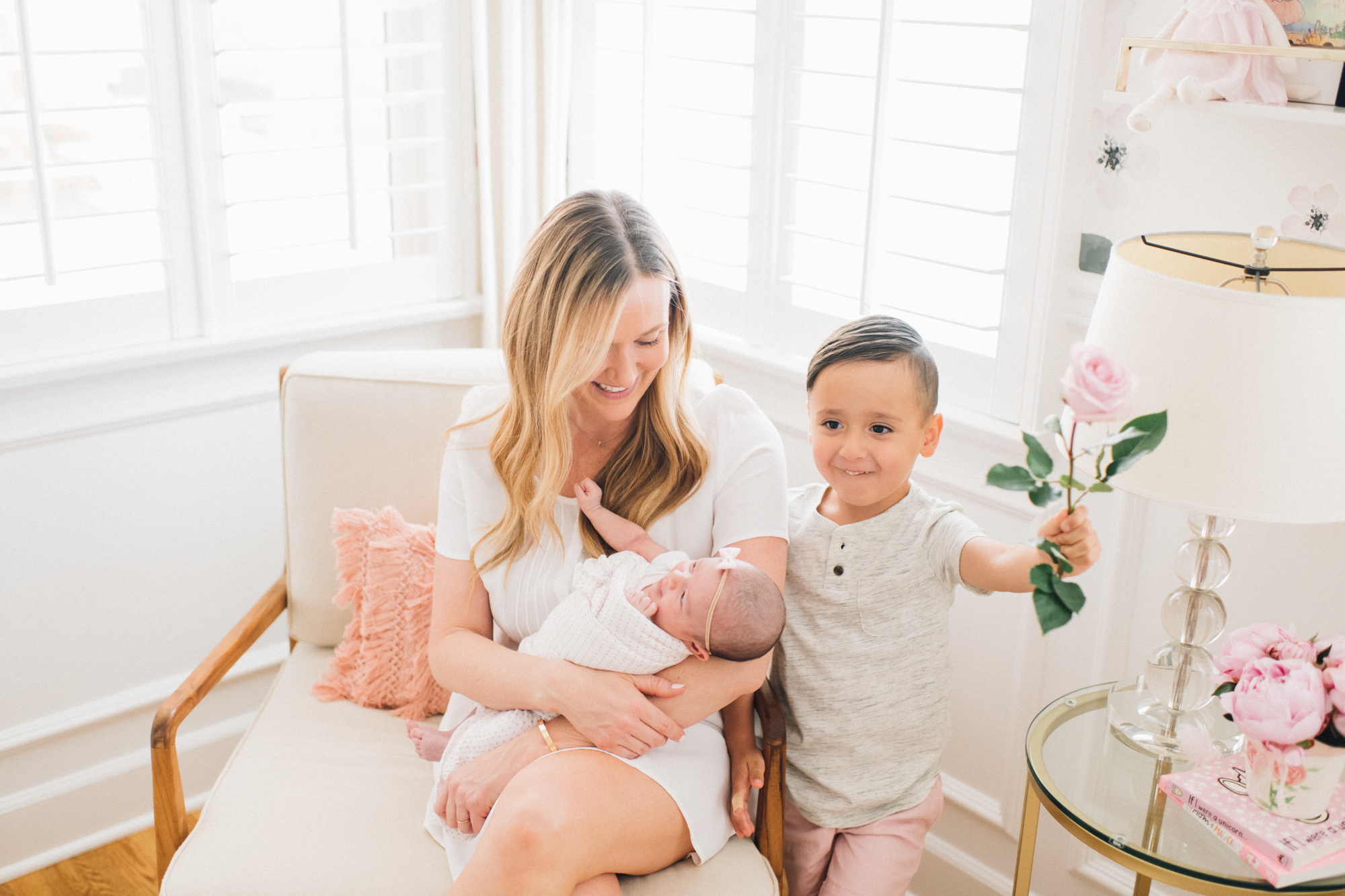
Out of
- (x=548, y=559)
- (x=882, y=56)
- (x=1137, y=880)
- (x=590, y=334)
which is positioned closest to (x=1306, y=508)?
(x=1137, y=880)

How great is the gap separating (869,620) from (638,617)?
348 millimetres

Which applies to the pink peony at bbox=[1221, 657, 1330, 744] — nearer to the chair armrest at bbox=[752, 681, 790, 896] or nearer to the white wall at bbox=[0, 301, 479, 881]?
the chair armrest at bbox=[752, 681, 790, 896]

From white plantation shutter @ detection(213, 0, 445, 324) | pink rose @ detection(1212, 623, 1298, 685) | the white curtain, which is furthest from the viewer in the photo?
the white curtain

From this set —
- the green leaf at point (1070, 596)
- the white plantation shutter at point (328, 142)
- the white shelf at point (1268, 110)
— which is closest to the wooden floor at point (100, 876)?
the white plantation shutter at point (328, 142)

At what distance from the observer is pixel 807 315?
2193mm

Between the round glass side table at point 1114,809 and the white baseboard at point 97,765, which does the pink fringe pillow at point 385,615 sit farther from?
the round glass side table at point 1114,809

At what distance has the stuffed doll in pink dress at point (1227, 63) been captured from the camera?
1.33 metres

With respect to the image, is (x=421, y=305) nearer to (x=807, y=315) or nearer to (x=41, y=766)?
(x=807, y=315)

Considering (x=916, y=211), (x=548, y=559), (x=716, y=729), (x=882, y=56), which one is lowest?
(x=716, y=729)

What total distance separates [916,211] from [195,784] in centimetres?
191

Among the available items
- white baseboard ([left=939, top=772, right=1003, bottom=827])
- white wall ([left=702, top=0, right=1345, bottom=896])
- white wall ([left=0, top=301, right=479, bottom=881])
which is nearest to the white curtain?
white wall ([left=0, top=301, right=479, bottom=881])

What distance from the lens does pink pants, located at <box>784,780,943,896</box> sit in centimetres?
157

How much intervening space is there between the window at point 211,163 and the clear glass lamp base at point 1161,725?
5.82 ft

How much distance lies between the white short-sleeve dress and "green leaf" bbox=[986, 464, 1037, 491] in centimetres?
51
